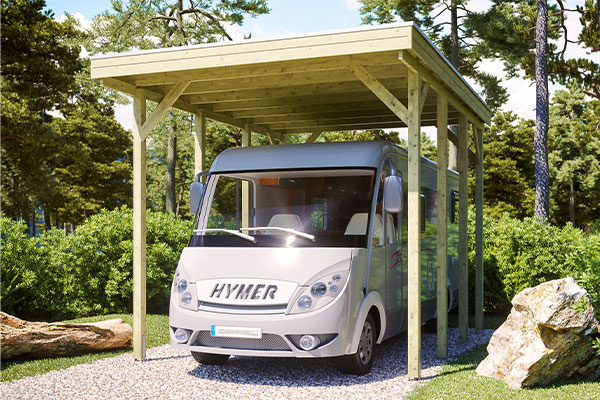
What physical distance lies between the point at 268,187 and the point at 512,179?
2991cm

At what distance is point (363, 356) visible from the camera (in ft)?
22.2

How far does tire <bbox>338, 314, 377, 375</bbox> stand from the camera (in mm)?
6578

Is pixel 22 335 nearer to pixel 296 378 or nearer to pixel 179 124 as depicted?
pixel 296 378

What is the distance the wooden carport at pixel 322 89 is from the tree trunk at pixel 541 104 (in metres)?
8.99

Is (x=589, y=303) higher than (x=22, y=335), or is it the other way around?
(x=589, y=303)

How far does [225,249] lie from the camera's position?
6.84m

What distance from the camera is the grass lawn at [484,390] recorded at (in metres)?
5.71

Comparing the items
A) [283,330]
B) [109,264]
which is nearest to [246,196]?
[109,264]

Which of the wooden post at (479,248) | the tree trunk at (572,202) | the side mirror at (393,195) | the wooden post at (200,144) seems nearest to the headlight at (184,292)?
the side mirror at (393,195)

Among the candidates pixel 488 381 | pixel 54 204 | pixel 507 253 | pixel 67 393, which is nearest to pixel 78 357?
pixel 67 393

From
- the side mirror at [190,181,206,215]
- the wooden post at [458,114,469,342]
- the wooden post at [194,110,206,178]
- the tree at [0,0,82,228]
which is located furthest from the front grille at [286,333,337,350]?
the tree at [0,0,82,228]

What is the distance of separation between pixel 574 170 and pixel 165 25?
23.8 meters

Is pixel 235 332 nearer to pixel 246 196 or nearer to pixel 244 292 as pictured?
pixel 244 292

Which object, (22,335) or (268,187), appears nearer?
(22,335)
